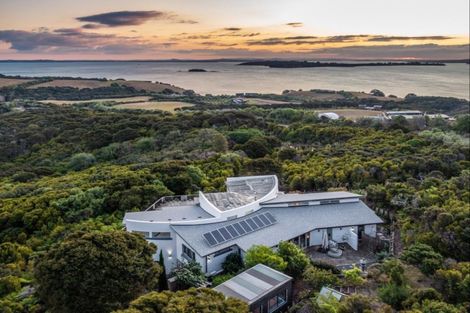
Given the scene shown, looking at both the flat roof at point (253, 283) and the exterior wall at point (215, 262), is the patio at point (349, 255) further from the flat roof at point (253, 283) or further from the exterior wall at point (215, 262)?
the exterior wall at point (215, 262)

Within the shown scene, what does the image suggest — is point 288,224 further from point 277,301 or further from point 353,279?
point 277,301

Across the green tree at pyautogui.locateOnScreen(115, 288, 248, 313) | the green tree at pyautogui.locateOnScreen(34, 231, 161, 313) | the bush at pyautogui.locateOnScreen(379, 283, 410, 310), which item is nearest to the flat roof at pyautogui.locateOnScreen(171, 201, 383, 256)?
the green tree at pyautogui.locateOnScreen(34, 231, 161, 313)

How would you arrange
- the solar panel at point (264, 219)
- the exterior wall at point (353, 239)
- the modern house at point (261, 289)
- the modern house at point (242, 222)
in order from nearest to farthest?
the modern house at point (261, 289) → the modern house at point (242, 222) → the solar panel at point (264, 219) → the exterior wall at point (353, 239)

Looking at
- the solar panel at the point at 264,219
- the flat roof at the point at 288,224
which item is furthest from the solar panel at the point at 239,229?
the solar panel at the point at 264,219

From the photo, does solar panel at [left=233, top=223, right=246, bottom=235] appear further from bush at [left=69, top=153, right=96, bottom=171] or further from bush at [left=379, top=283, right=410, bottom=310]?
bush at [left=69, top=153, right=96, bottom=171]

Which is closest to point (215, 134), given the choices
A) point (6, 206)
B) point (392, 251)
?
point (6, 206)

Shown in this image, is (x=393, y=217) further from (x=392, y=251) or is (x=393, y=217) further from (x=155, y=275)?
(x=155, y=275)

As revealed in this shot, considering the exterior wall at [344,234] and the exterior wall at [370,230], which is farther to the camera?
the exterior wall at [370,230]
